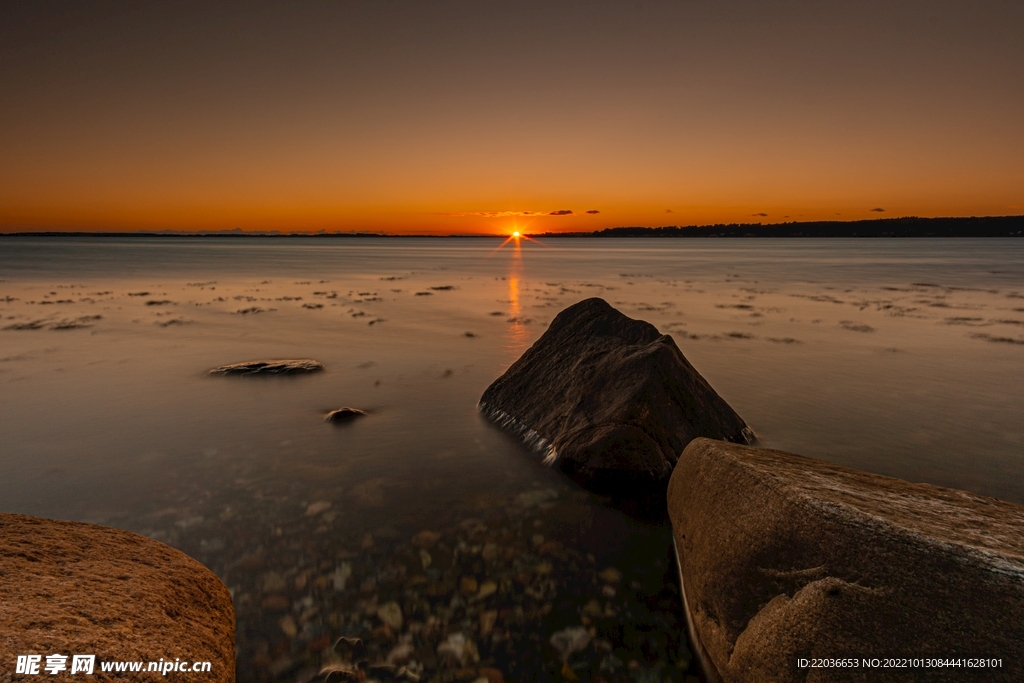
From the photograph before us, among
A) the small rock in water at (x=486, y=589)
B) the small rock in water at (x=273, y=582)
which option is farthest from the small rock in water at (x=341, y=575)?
the small rock in water at (x=486, y=589)

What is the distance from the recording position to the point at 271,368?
31.9ft

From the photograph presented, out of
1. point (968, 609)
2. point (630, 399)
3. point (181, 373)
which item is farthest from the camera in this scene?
point (181, 373)

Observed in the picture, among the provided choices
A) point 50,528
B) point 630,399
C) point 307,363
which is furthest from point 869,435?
point 307,363

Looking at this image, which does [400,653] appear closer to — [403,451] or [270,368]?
[403,451]

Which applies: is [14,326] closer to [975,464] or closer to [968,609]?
[968,609]

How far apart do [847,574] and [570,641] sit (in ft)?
5.49

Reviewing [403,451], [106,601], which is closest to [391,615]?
[106,601]

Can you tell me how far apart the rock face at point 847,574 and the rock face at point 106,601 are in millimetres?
2796

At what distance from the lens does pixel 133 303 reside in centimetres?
1956

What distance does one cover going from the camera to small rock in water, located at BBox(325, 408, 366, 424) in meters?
7.25

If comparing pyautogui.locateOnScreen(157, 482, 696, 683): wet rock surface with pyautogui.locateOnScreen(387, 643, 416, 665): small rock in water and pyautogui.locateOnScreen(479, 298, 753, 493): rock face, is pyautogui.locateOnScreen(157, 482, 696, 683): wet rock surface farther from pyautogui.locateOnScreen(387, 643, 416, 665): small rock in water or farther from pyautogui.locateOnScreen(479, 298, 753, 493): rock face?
pyautogui.locateOnScreen(479, 298, 753, 493): rock face

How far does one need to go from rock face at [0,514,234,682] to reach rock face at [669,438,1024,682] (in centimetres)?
280

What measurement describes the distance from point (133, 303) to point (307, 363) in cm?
1403

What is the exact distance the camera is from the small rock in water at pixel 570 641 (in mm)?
3213
